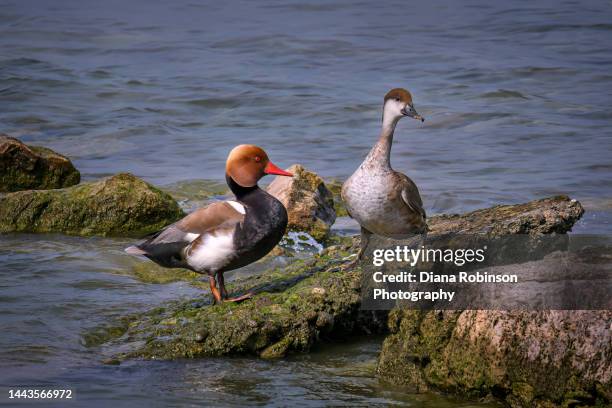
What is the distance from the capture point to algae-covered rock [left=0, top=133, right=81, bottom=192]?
36.9ft

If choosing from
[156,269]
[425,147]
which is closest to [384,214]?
[156,269]

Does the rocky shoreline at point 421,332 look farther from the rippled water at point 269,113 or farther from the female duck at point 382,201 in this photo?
the female duck at point 382,201

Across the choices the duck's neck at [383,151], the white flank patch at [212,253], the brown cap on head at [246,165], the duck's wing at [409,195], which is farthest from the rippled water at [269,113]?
the duck's neck at [383,151]

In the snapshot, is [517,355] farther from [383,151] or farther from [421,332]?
[383,151]

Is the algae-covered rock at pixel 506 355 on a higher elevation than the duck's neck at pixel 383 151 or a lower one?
lower

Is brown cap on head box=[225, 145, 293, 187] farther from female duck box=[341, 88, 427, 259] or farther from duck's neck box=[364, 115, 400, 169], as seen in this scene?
duck's neck box=[364, 115, 400, 169]

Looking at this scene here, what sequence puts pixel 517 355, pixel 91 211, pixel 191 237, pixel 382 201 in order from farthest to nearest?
pixel 91 211 → pixel 382 201 → pixel 191 237 → pixel 517 355

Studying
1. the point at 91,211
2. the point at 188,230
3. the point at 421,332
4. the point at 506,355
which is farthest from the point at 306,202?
the point at 506,355

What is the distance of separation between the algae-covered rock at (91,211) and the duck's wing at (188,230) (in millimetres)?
3084

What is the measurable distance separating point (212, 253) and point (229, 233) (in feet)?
0.63

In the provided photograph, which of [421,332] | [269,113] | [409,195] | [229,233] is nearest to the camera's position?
[421,332]

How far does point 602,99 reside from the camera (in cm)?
1725

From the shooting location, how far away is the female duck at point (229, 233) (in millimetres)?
6430

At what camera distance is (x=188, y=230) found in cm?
660
